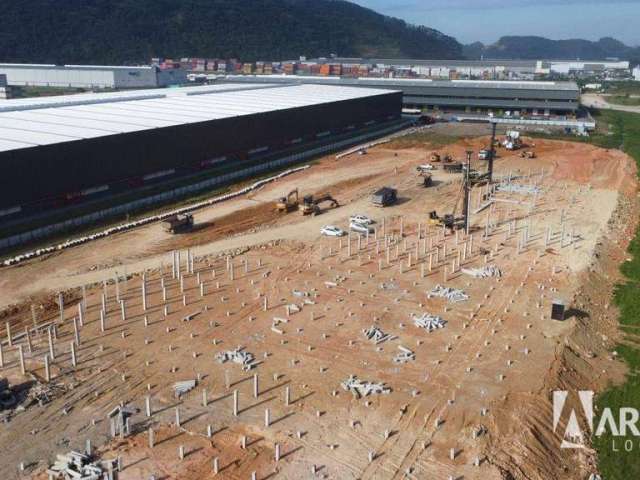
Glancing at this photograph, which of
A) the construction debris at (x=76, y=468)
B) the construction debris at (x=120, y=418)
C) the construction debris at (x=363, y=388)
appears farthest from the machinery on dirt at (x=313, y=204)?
the construction debris at (x=76, y=468)

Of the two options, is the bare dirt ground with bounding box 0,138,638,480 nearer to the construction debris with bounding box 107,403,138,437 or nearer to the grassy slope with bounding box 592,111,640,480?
the construction debris with bounding box 107,403,138,437

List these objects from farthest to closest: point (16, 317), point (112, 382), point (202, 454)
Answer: point (16, 317) < point (112, 382) < point (202, 454)

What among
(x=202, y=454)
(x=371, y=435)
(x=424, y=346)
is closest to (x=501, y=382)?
(x=424, y=346)

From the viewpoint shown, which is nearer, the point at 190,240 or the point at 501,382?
the point at 501,382

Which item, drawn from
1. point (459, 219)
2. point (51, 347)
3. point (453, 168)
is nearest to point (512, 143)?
point (453, 168)

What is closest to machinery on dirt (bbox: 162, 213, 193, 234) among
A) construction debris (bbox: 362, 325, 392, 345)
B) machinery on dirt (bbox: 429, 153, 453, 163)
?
construction debris (bbox: 362, 325, 392, 345)

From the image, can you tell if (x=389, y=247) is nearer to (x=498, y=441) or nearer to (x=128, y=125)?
(x=498, y=441)
